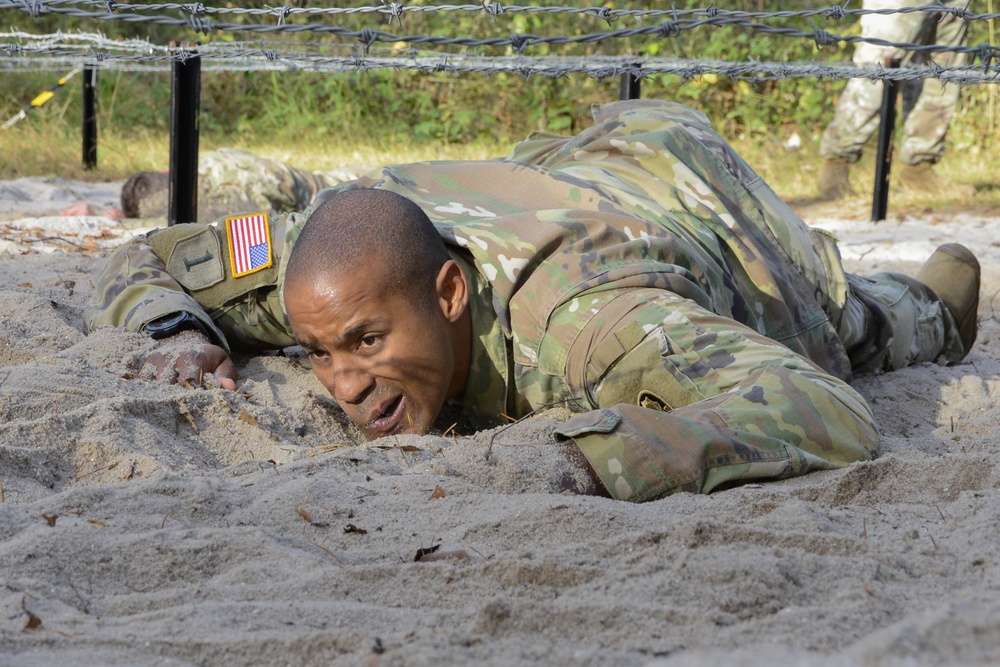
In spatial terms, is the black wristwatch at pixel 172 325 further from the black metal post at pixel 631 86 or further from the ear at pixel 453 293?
the black metal post at pixel 631 86

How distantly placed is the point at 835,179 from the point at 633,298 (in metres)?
5.93

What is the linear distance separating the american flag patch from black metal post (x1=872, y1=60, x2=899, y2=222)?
4.59 m

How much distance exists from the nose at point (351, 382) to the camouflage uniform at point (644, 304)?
288 millimetres

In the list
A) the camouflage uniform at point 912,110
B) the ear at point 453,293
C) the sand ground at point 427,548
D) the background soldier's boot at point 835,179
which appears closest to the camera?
the sand ground at point 427,548

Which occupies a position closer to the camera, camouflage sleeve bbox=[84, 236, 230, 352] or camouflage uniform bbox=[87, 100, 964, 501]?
camouflage uniform bbox=[87, 100, 964, 501]

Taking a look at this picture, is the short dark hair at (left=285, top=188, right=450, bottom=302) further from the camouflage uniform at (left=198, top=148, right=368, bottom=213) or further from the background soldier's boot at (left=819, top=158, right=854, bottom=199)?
the background soldier's boot at (left=819, top=158, right=854, bottom=199)

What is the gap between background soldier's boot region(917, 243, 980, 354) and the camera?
385cm

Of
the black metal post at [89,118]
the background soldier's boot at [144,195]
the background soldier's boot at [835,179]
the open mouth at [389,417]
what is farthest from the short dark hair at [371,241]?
the background soldier's boot at [835,179]

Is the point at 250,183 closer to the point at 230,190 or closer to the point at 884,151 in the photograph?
the point at 230,190

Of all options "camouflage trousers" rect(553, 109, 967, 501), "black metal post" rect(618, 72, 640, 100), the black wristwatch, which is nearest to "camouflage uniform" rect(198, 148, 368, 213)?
"black metal post" rect(618, 72, 640, 100)

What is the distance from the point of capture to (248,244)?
117 inches

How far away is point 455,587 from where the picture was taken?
1.46 meters

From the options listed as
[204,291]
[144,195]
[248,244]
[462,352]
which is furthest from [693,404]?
[144,195]

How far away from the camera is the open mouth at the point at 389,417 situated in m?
2.43
